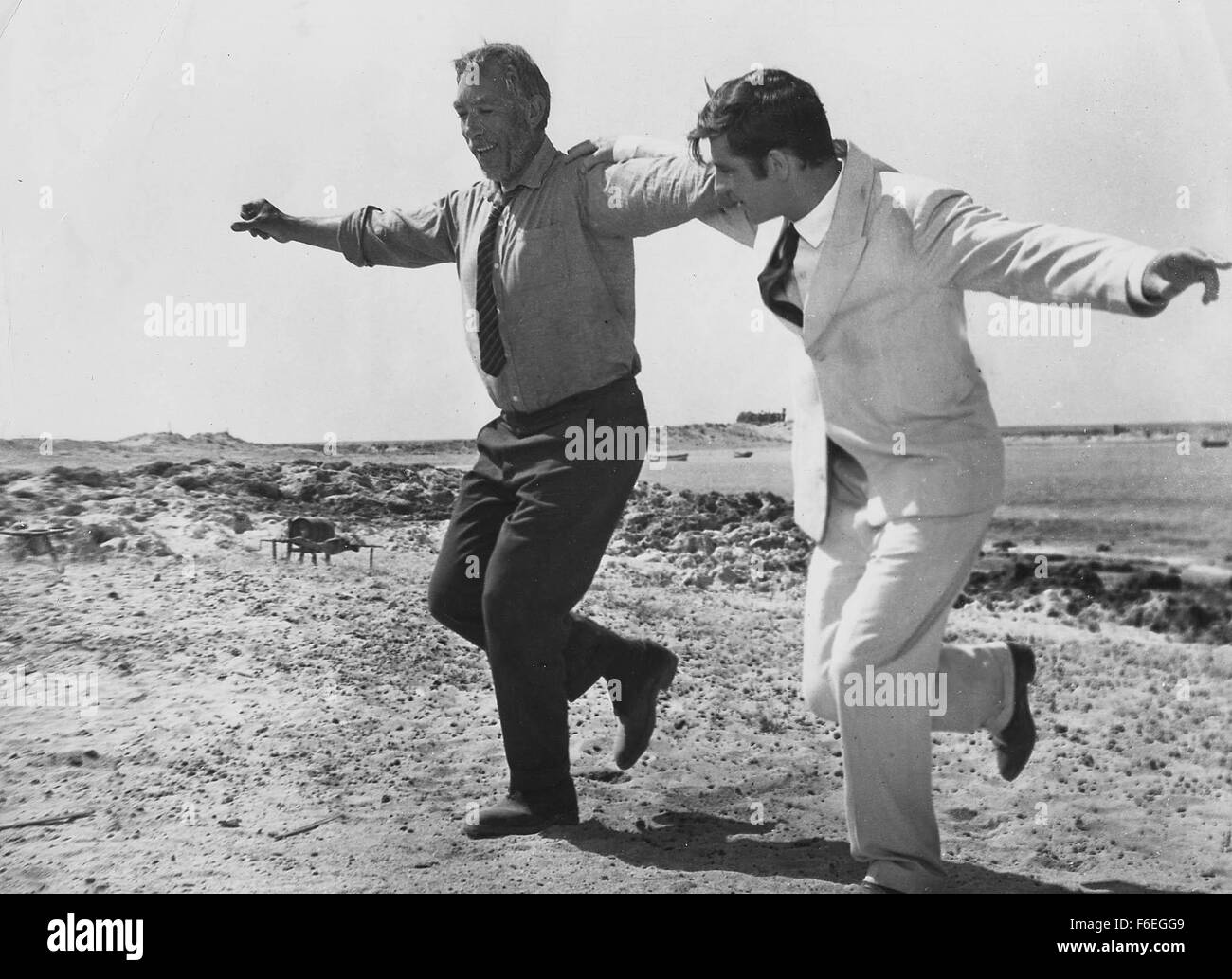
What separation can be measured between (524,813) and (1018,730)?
1.30 metres

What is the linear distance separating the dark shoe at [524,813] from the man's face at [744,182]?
1616 millimetres

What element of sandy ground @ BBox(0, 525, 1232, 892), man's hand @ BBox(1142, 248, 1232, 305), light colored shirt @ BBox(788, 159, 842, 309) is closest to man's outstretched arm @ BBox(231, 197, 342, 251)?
sandy ground @ BBox(0, 525, 1232, 892)

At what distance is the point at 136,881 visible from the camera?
14.5ft

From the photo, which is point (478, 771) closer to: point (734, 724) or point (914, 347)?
point (734, 724)

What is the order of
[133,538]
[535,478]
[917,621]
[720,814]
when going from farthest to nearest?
1. [133,538]
2. [720,814]
3. [535,478]
4. [917,621]

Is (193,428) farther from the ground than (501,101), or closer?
closer

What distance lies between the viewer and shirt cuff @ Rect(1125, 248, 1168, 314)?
3287 mm

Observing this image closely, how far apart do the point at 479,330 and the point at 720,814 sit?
1487 millimetres

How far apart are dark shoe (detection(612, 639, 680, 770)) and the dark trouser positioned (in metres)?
0.17

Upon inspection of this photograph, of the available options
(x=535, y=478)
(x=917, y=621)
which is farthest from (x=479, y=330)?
Answer: (x=917, y=621)

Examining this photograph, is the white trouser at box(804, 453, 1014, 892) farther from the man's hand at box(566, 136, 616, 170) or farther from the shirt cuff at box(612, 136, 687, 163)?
the man's hand at box(566, 136, 616, 170)

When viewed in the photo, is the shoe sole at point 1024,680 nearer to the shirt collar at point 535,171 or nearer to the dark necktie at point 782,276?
the dark necktie at point 782,276

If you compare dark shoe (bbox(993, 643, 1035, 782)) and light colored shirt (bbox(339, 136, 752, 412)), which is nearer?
dark shoe (bbox(993, 643, 1035, 782))

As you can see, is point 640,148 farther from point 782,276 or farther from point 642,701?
point 642,701
